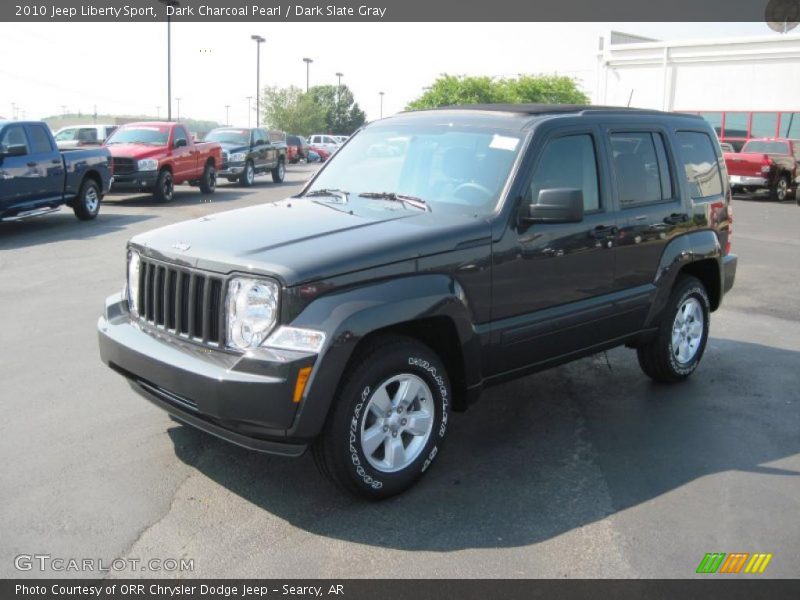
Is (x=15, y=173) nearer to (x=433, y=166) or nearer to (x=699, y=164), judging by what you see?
(x=433, y=166)

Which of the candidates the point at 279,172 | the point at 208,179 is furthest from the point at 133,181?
the point at 279,172

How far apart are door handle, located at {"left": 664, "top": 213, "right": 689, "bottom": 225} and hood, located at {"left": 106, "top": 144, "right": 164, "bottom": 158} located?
594 inches

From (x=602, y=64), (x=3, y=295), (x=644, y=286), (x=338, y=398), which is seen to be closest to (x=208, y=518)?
(x=338, y=398)

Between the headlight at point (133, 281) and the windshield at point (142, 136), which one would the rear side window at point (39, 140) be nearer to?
the windshield at point (142, 136)

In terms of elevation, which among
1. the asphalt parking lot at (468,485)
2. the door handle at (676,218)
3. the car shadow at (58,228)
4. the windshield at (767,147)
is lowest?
the asphalt parking lot at (468,485)

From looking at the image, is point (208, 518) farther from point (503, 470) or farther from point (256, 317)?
point (503, 470)

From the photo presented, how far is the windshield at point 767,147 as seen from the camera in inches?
950

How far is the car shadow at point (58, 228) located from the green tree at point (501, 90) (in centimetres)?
4261

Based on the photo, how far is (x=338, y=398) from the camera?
376cm

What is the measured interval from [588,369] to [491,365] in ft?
7.38

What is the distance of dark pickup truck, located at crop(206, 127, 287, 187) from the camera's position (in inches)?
969

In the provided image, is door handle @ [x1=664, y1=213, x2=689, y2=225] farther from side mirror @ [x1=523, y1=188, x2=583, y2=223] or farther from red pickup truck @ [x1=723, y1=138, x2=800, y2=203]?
red pickup truck @ [x1=723, y1=138, x2=800, y2=203]

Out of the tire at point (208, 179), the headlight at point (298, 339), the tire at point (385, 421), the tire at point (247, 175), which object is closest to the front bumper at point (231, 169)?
the tire at point (247, 175)

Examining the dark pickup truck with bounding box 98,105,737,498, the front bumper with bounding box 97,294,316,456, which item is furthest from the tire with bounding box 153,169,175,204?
the front bumper with bounding box 97,294,316,456
